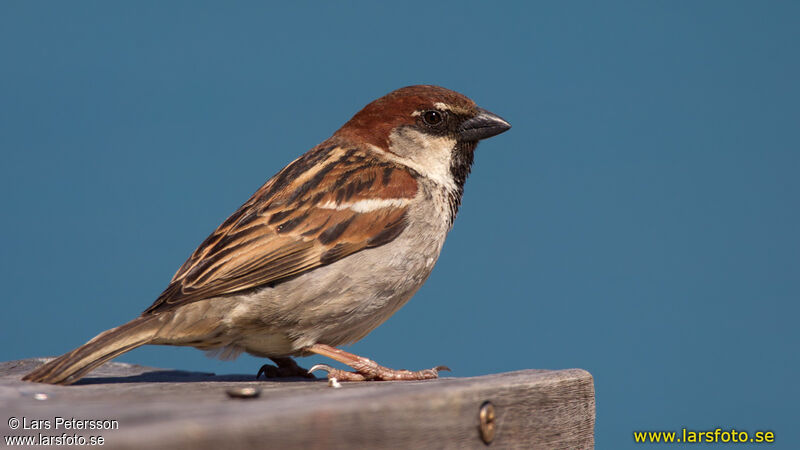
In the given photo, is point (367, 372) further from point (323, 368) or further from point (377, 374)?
point (323, 368)

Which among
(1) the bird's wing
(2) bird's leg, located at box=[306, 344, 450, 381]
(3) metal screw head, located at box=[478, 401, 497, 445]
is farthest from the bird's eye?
(3) metal screw head, located at box=[478, 401, 497, 445]

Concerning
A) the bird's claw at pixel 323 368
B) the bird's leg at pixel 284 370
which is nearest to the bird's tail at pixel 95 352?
the bird's claw at pixel 323 368

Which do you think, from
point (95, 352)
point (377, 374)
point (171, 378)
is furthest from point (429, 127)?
point (95, 352)

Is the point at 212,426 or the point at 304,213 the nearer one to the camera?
the point at 212,426

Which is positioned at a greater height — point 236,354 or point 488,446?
point 236,354

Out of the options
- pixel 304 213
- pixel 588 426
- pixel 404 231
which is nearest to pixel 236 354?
pixel 304 213

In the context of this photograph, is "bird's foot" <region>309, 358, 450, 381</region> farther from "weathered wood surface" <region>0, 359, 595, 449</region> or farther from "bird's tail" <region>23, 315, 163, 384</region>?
"bird's tail" <region>23, 315, 163, 384</region>

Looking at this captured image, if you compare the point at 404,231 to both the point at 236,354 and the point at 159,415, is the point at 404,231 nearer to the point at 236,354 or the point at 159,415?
the point at 236,354
